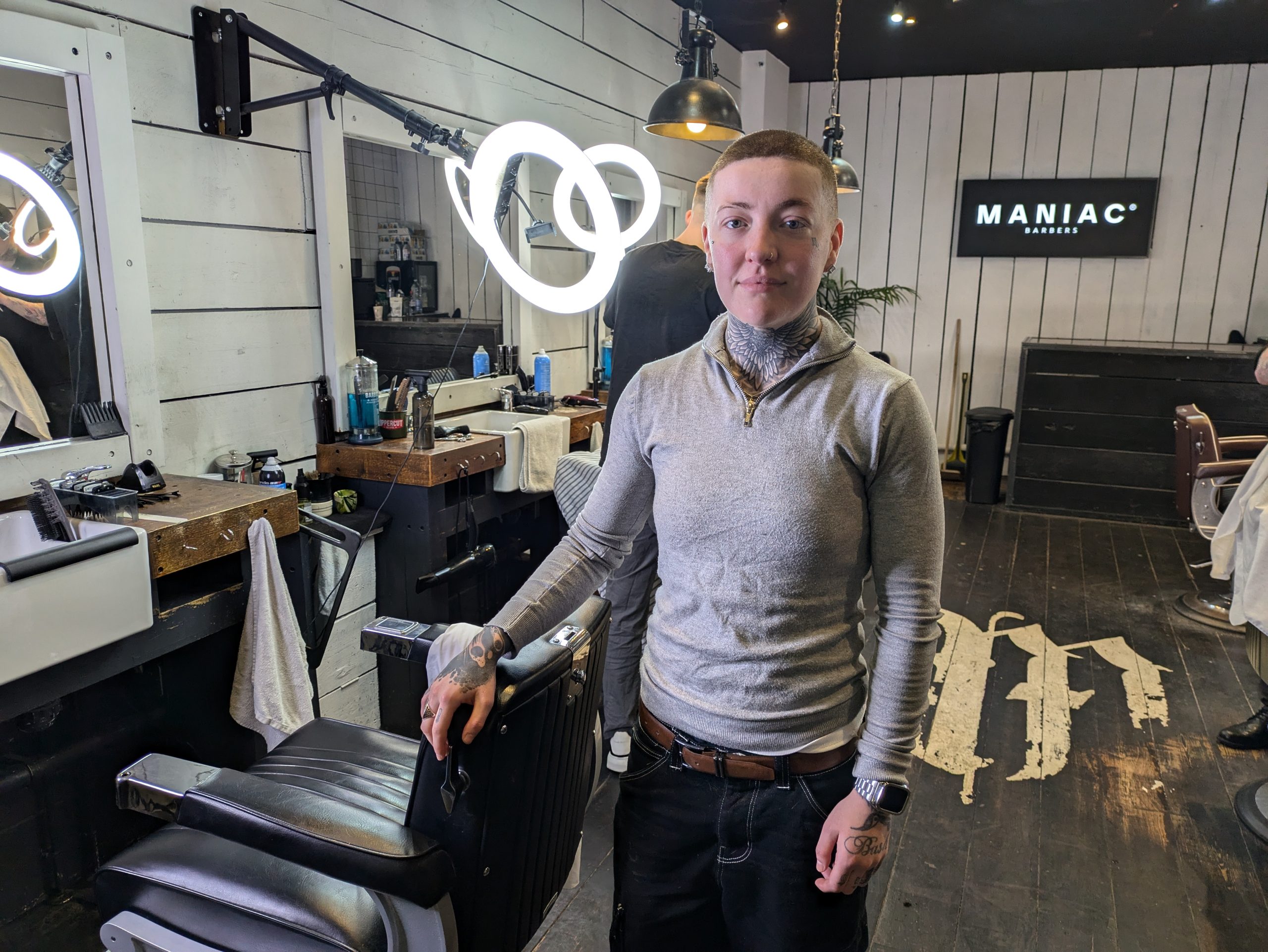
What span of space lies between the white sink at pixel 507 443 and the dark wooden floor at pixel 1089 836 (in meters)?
1.01

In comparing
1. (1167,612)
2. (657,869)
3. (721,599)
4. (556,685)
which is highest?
(721,599)

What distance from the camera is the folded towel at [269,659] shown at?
6.31 feet

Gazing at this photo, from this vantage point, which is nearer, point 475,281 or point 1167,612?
point 475,281

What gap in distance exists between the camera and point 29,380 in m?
1.89

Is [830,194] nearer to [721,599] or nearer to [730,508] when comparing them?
[730,508]

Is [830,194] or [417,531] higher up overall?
[830,194]

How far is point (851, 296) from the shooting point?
21.3ft

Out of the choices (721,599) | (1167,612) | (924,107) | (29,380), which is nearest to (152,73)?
(29,380)

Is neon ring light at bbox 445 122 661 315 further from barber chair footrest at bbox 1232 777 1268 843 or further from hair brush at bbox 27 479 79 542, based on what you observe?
barber chair footrest at bbox 1232 777 1268 843

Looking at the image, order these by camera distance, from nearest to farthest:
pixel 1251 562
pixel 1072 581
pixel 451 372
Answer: pixel 1251 562, pixel 451 372, pixel 1072 581

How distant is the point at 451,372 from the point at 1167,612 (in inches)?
131

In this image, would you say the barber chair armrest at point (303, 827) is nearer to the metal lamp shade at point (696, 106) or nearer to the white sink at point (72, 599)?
the white sink at point (72, 599)

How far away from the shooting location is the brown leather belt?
1114 millimetres

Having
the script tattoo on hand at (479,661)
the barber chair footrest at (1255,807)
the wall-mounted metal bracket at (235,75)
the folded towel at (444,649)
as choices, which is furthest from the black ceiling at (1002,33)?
the script tattoo on hand at (479,661)
